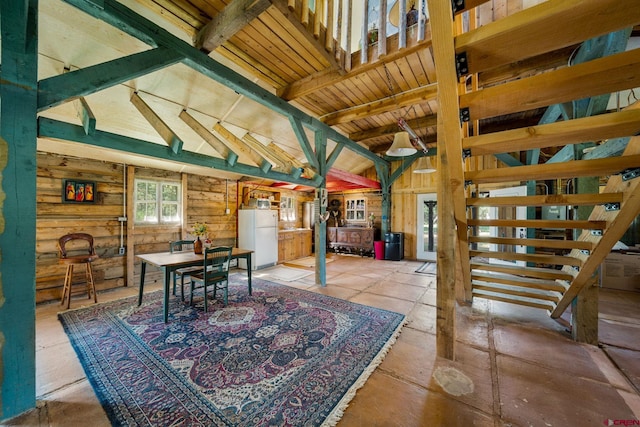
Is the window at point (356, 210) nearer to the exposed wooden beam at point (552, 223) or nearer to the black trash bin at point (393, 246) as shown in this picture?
the black trash bin at point (393, 246)

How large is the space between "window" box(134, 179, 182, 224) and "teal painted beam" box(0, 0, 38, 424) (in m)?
3.31

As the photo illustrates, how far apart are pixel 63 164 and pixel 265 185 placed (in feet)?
12.2

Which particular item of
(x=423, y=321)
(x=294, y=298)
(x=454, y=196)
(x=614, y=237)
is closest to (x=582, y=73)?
(x=454, y=196)

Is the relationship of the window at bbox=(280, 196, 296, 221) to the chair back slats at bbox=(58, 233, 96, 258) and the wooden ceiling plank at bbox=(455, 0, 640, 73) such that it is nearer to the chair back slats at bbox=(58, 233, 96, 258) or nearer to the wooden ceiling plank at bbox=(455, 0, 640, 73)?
the chair back slats at bbox=(58, 233, 96, 258)

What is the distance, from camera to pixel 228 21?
2098mm

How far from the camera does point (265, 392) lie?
5.77ft

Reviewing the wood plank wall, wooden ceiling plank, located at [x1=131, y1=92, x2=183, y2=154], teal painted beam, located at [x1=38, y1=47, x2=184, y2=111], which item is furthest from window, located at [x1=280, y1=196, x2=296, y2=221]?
teal painted beam, located at [x1=38, y1=47, x2=184, y2=111]

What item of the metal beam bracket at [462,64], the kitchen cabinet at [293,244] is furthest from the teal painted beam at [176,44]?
the kitchen cabinet at [293,244]

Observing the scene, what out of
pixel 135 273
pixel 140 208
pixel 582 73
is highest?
pixel 582 73

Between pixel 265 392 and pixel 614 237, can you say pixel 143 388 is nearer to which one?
pixel 265 392

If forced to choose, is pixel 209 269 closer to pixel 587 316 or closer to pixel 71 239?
pixel 71 239

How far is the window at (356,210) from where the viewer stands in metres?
8.09

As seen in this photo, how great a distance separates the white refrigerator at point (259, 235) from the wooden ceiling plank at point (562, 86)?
197 inches

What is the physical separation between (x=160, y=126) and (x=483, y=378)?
405cm
